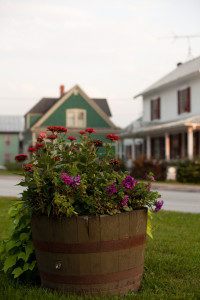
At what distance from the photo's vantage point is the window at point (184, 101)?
22.9 metres

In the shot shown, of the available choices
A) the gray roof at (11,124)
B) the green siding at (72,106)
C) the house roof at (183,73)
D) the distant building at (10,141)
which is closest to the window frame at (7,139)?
the distant building at (10,141)

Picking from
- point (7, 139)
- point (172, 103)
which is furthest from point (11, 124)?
point (172, 103)

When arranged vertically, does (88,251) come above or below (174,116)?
below

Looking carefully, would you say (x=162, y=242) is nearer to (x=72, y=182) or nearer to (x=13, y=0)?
(x=72, y=182)

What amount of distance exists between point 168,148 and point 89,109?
471 inches

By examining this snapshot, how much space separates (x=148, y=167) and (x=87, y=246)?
1824 cm

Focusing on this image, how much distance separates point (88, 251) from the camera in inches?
137

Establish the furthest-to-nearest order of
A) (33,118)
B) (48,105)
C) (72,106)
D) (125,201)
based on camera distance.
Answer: (48,105) → (33,118) → (72,106) → (125,201)

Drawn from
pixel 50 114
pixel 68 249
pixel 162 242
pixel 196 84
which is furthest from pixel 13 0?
pixel 50 114

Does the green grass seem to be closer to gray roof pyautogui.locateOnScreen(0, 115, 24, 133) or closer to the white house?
the white house

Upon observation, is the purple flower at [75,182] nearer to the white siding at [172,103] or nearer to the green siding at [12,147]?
the white siding at [172,103]

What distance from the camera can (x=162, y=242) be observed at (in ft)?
19.7

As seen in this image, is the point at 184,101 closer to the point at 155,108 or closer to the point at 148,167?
the point at 155,108

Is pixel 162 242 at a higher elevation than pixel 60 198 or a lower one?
lower
